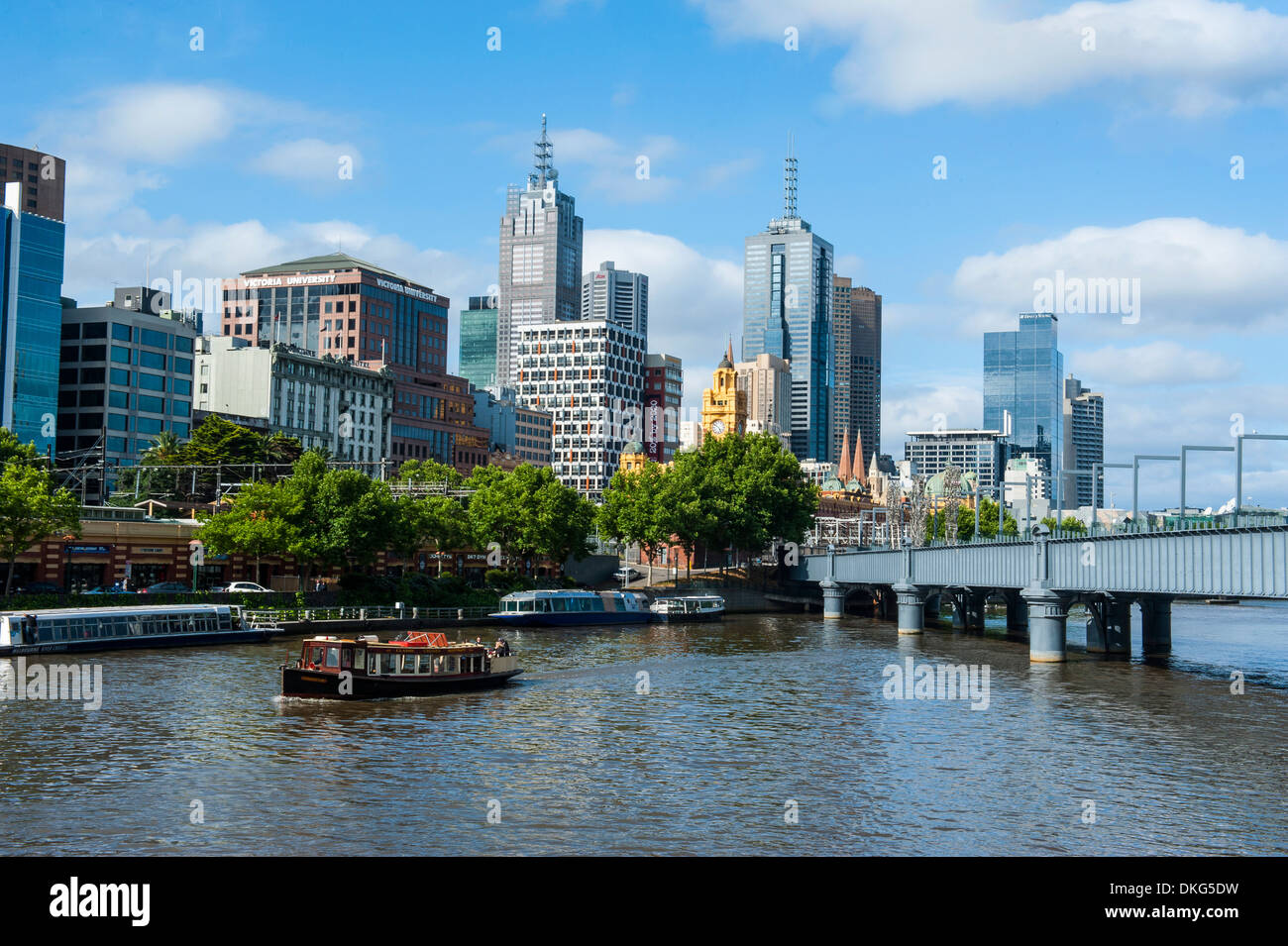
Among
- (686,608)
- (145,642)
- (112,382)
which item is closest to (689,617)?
(686,608)

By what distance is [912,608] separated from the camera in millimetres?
128250

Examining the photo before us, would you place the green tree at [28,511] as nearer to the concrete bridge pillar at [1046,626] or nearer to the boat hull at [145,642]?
the boat hull at [145,642]

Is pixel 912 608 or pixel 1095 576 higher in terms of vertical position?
pixel 1095 576

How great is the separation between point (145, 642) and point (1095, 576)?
6345 centimetres

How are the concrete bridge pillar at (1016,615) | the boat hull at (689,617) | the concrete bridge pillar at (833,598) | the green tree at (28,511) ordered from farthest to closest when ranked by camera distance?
1. the concrete bridge pillar at (833,598)
2. the boat hull at (689,617)
3. the concrete bridge pillar at (1016,615)
4. the green tree at (28,511)

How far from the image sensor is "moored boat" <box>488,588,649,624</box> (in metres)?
121

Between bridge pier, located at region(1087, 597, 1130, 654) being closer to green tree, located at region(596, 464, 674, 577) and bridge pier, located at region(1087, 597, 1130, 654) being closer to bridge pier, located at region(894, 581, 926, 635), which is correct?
bridge pier, located at region(894, 581, 926, 635)

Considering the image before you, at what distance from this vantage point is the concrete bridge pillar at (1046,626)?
93000 millimetres

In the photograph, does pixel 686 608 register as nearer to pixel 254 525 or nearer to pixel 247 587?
pixel 247 587

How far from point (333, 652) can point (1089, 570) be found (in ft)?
170

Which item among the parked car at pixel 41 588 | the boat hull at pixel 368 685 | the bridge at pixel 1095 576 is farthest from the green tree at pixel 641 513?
the boat hull at pixel 368 685

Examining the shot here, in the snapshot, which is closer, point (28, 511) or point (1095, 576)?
point (1095, 576)

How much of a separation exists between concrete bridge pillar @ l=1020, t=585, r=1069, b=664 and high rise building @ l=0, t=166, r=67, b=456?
4868 inches

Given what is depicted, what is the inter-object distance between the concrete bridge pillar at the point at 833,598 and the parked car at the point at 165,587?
77.3 m
